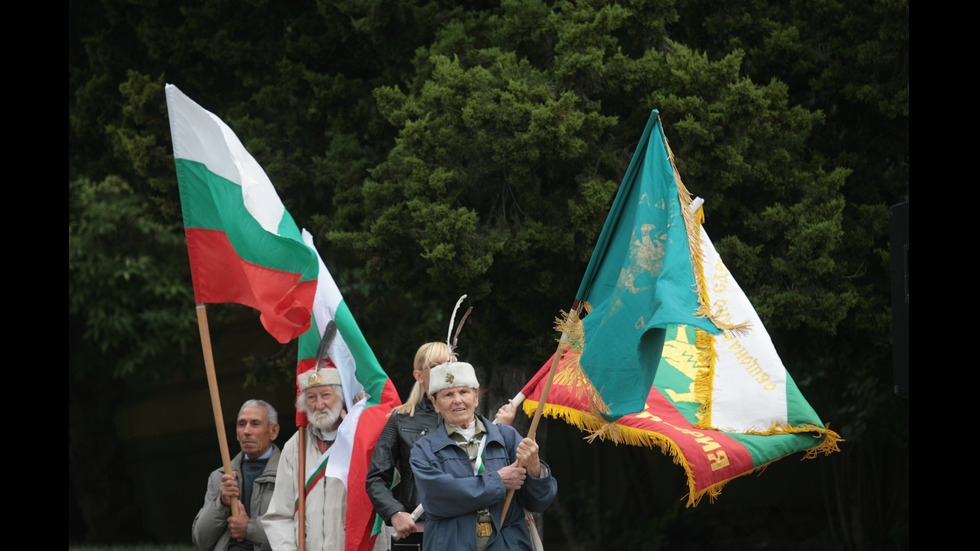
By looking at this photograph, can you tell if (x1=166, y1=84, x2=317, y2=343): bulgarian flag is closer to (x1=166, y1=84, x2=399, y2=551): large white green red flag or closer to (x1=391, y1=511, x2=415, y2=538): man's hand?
(x1=166, y1=84, x2=399, y2=551): large white green red flag

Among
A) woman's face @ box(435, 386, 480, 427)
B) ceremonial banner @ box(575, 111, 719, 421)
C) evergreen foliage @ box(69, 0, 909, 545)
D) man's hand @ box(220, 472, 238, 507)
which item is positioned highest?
evergreen foliage @ box(69, 0, 909, 545)

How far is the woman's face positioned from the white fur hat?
0.07 feet

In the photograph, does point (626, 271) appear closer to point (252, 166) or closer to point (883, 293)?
point (252, 166)

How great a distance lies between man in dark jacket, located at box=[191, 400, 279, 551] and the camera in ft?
19.2

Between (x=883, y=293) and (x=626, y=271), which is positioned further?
(x=883, y=293)

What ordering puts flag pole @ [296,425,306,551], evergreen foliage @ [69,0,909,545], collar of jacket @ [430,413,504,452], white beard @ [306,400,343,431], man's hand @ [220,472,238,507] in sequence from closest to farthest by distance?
collar of jacket @ [430,413,504,452], man's hand @ [220,472,238,507], flag pole @ [296,425,306,551], white beard @ [306,400,343,431], evergreen foliage @ [69,0,909,545]

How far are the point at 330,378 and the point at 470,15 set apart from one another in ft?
15.8

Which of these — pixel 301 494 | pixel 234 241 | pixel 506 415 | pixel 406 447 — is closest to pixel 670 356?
pixel 506 415

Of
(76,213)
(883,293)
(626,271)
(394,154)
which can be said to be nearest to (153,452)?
(76,213)

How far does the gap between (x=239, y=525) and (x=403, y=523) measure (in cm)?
120

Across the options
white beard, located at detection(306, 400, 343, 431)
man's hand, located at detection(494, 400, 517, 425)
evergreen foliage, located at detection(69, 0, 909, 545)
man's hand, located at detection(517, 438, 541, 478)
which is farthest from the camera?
evergreen foliage, located at detection(69, 0, 909, 545)

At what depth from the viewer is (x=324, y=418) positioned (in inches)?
238

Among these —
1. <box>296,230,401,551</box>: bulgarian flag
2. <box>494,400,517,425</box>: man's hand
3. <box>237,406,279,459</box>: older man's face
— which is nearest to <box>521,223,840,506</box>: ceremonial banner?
<box>494,400,517,425</box>: man's hand

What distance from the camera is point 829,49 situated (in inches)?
377
